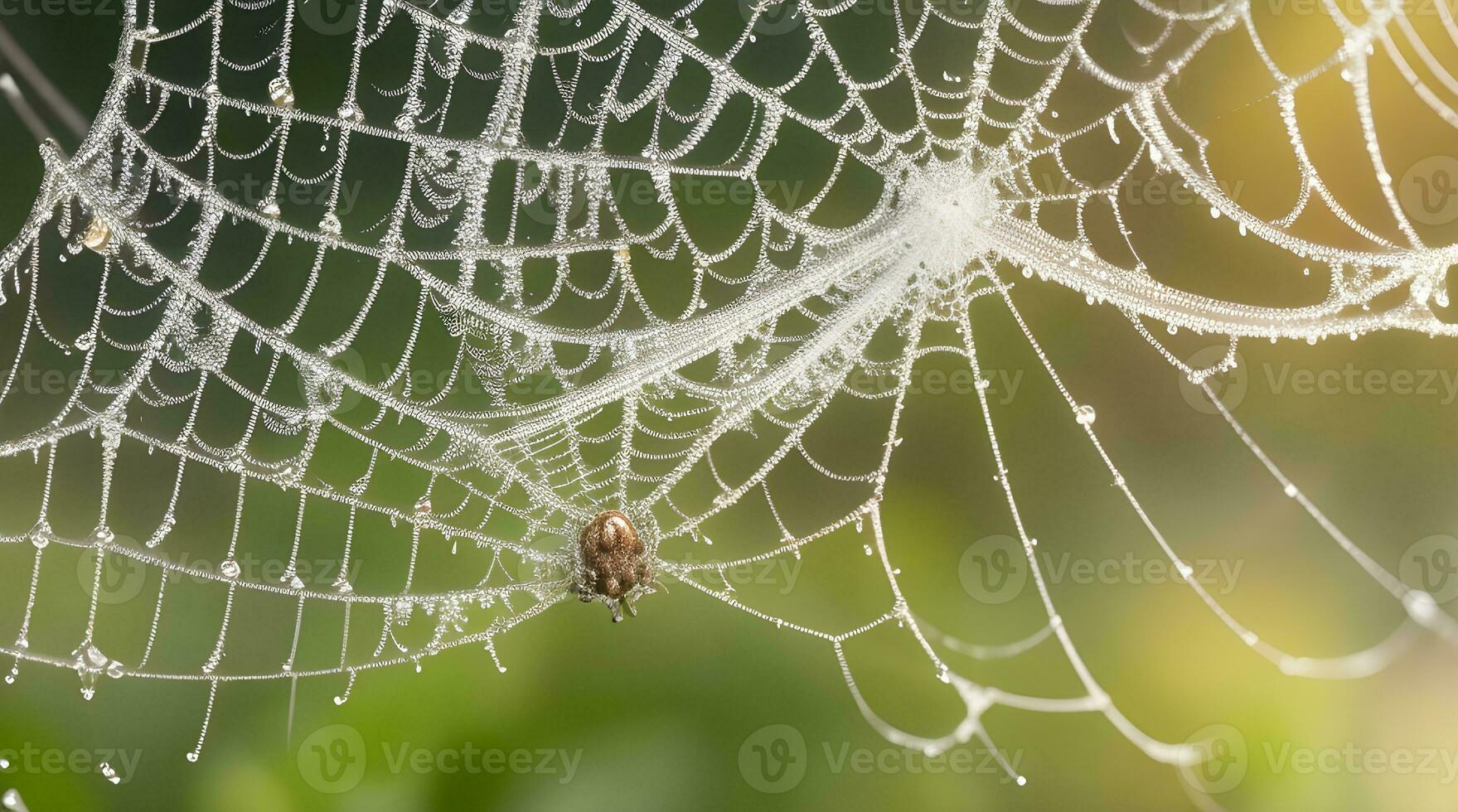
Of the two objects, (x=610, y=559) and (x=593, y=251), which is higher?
(x=593, y=251)

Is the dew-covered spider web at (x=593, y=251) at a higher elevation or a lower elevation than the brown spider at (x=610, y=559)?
higher

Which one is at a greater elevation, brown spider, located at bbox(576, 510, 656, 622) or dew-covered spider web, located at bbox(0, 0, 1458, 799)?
dew-covered spider web, located at bbox(0, 0, 1458, 799)

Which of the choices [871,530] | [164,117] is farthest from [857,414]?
[164,117]

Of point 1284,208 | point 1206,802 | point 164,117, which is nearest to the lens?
point 164,117

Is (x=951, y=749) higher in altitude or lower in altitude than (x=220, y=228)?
lower

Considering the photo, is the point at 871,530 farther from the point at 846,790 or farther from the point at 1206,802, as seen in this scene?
the point at 1206,802
